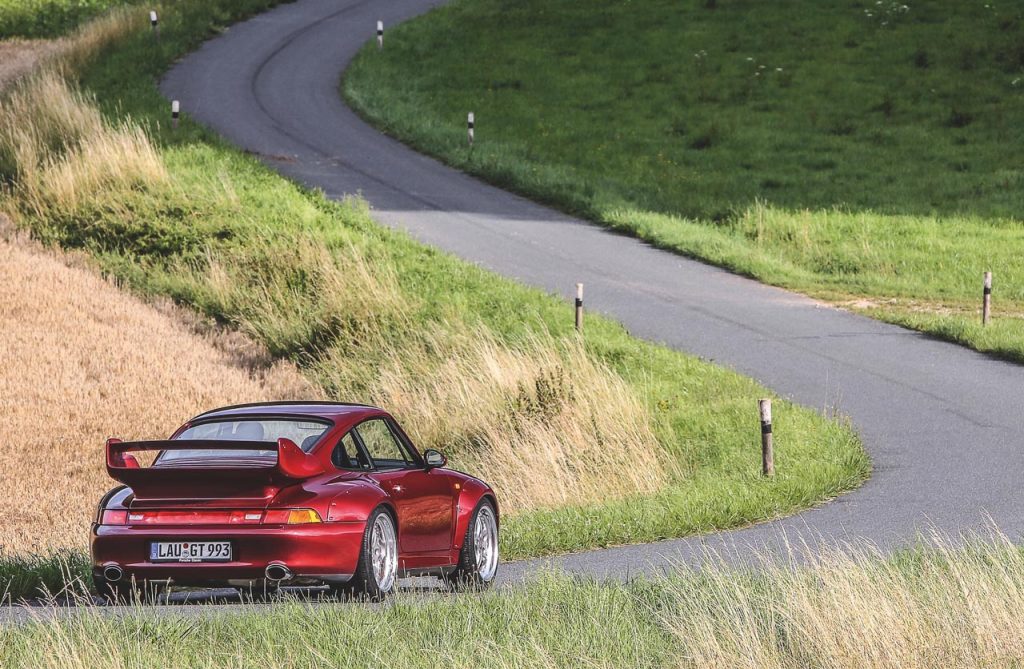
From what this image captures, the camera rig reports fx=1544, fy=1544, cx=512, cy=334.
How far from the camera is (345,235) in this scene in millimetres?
27250

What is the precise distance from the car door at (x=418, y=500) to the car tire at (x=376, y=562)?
0.15m

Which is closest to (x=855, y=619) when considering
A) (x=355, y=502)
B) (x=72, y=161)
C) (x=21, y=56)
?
(x=355, y=502)

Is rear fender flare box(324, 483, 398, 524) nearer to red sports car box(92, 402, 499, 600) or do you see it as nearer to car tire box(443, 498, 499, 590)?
red sports car box(92, 402, 499, 600)

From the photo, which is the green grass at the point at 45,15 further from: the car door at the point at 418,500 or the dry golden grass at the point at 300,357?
the car door at the point at 418,500

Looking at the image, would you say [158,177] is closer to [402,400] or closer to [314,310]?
[314,310]

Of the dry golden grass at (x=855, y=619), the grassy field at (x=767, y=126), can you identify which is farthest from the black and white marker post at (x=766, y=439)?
the grassy field at (x=767, y=126)

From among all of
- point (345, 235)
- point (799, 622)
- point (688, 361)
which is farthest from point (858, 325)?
point (799, 622)

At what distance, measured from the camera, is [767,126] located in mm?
39344

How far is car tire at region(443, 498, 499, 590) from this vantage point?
1123 cm

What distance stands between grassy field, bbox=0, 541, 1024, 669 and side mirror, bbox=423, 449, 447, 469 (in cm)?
145

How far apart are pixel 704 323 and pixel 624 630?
15.7 meters

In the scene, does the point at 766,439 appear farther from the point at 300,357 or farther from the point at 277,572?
the point at 300,357

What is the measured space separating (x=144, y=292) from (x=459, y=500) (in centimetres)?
1695

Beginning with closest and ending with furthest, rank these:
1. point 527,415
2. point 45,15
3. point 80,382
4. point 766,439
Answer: point 766,439
point 527,415
point 80,382
point 45,15
